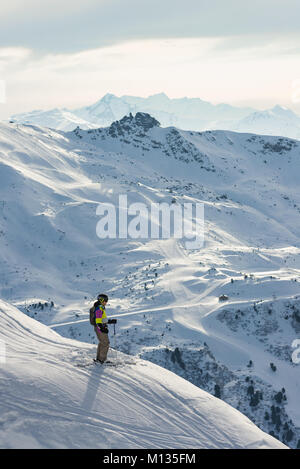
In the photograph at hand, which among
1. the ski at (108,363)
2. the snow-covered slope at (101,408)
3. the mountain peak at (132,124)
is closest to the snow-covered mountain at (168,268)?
the mountain peak at (132,124)

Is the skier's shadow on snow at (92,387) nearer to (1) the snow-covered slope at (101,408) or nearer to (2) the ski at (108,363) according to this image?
(1) the snow-covered slope at (101,408)

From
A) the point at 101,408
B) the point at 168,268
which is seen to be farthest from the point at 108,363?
the point at 168,268

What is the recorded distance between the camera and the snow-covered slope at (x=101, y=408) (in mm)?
8977

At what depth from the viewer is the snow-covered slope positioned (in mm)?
8977

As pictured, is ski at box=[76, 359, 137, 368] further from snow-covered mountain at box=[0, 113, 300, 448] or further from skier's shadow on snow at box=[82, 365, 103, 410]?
snow-covered mountain at box=[0, 113, 300, 448]

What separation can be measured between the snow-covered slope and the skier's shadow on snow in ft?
0.07

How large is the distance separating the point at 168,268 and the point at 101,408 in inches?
1406

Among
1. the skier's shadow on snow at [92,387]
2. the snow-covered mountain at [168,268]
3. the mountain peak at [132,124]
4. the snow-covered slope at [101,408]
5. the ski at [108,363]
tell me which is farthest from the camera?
the mountain peak at [132,124]

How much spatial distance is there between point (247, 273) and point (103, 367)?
118 ft

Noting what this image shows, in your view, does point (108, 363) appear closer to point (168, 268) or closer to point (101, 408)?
point (101, 408)

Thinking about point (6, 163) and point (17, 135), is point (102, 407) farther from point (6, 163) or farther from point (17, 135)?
point (17, 135)

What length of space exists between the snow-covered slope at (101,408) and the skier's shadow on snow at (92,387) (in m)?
0.02

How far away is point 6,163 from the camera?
6450 centimetres

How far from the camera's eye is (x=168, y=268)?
45.6 metres
